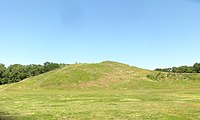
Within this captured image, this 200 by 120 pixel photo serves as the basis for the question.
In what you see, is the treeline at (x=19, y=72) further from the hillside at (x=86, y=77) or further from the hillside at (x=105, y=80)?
the hillside at (x=105, y=80)

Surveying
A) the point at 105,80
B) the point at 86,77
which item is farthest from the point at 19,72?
the point at 105,80

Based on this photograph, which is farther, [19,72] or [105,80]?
[19,72]

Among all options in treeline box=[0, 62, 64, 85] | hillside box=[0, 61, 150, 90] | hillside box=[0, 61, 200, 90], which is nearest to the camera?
hillside box=[0, 61, 200, 90]

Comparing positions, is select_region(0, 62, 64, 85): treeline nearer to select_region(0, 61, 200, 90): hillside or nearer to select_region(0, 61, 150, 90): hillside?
select_region(0, 61, 150, 90): hillside

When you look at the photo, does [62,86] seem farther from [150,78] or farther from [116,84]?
[150,78]

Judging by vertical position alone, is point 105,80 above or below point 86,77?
below

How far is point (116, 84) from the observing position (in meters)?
67.1

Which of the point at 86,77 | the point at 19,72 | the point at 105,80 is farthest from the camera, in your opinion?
the point at 19,72

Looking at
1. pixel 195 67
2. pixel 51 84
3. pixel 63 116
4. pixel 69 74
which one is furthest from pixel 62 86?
pixel 195 67

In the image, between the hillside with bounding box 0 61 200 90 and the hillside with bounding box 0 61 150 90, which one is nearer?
the hillside with bounding box 0 61 200 90

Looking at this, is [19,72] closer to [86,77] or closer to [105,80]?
[86,77]

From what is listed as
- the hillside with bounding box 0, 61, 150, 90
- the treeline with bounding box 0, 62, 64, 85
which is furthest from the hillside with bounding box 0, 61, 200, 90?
the treeline with bounding box 0, 62, 64, 85

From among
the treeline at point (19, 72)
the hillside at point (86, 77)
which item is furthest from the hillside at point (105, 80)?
the treeline at point (19, 72)

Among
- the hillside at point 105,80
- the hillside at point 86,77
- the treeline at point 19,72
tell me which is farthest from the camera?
the treeline at point 19,72
